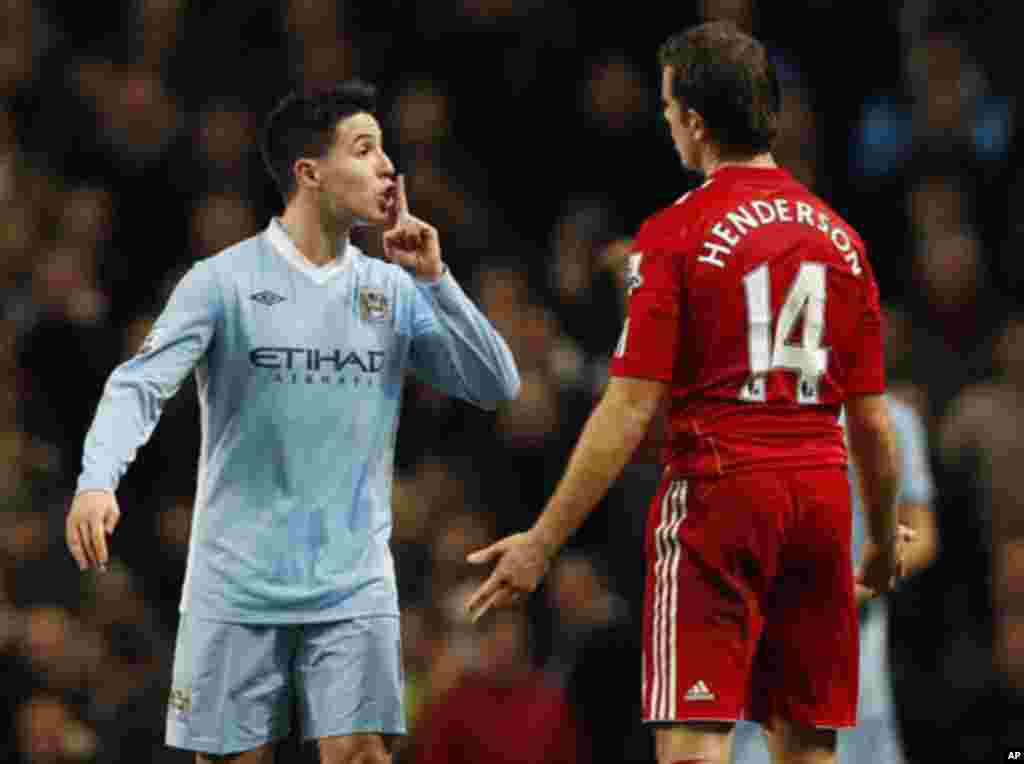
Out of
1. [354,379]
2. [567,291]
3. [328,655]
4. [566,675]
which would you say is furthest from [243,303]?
[567,291]

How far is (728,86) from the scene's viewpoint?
5180 millimetres

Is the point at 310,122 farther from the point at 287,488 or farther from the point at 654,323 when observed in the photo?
the point at 654,323

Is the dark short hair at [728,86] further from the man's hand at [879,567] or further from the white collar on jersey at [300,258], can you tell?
the white collar on jersey at [300,258]

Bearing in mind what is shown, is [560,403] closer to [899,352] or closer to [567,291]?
[567,291]

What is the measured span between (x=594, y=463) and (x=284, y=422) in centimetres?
113

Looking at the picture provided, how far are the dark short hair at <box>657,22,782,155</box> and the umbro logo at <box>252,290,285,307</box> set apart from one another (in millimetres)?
1281

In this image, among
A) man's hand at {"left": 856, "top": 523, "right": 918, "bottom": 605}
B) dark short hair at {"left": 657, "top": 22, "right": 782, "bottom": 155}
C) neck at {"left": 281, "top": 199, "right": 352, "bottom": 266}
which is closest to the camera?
dark short hair at {"left": 657, "top": 22, "right": 782, "bottom": 155}

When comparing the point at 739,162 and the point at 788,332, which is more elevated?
the point at 739,162

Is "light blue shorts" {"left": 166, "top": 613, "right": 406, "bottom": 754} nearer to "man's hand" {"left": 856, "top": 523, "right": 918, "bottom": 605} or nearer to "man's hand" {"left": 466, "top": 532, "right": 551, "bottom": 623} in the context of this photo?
"man's hand" {"left": 466, "top": 532, "right": 551, "bottom": 623}

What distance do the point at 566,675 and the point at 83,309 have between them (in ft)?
8.91

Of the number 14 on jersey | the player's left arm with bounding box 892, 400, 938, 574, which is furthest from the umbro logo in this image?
the player's left arm with bounding box 892, 400, 938, 574

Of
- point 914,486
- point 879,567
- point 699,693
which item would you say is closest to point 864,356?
point 879,567

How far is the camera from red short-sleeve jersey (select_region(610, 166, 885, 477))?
16.6ft

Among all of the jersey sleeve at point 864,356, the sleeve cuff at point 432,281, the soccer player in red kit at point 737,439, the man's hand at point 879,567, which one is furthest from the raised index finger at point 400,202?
the man's hand at point 879,567
